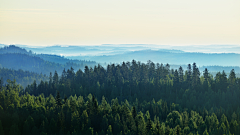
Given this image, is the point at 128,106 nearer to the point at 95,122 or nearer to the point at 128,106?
the point at 128,106

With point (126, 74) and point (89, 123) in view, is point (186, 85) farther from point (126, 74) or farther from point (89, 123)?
point (89, 123)

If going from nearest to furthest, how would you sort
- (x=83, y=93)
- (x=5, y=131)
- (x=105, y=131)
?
(x=5, y=131) → (x=105, y=131) → (x=83, y=93)

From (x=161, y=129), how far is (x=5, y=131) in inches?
2023

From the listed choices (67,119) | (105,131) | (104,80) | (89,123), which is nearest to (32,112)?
(67,119)

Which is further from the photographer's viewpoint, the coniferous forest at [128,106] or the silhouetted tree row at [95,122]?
the coniferous forest at [128,106]

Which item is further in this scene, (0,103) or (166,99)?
(166,99)

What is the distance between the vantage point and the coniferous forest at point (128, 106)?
3644 inches

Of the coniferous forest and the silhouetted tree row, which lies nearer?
the silhouetted tree row

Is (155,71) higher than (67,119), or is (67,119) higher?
(155,71)

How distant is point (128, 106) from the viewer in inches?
4820

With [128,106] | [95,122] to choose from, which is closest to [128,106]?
[128,106]

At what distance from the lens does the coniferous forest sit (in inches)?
3644

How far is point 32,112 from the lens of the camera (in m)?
106

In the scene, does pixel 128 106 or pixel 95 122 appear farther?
pixel 128 106
